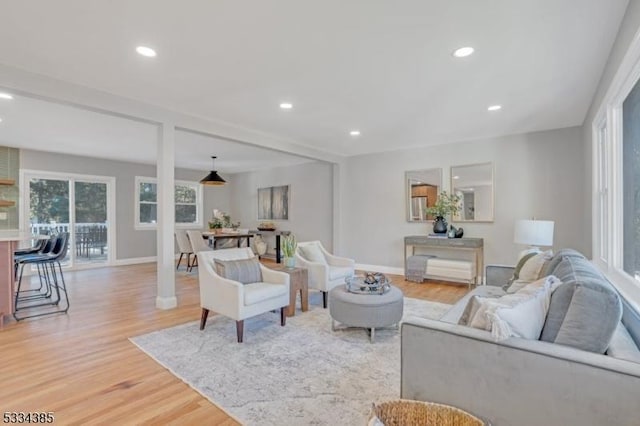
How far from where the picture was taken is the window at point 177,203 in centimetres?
812

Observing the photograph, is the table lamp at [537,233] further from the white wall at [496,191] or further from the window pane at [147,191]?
the window pane at [147,191]

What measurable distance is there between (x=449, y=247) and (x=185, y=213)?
6.84 m

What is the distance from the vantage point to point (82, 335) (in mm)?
3213

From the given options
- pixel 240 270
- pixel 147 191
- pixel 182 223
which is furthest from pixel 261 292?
pixel 182 223

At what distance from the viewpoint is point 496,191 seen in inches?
212

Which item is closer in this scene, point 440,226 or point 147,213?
point 440,226

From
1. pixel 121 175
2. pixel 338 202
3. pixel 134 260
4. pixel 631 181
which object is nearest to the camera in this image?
pixel 631 181

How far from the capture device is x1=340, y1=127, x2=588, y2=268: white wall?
15.8 ft

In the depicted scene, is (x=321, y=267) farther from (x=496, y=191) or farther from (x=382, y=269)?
(x=496, y=191)

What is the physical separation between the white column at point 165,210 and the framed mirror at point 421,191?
416cm

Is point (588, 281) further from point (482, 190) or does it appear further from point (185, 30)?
point (482, 190)

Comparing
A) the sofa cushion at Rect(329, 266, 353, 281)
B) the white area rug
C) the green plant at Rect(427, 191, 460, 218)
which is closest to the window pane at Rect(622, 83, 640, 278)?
the white area rug

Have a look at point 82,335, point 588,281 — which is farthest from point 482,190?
point 82,335

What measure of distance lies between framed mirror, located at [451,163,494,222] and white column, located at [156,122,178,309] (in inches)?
178
